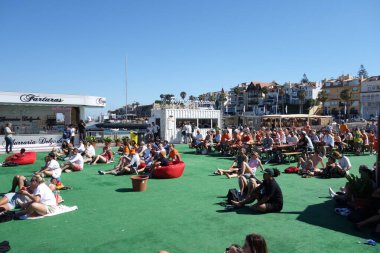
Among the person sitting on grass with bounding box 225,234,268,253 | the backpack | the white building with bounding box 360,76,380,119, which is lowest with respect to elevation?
the backpack

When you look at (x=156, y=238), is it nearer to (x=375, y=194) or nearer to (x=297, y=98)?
(x=375, y=194)

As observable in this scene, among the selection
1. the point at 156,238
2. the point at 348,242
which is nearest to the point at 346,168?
the point at 348,242

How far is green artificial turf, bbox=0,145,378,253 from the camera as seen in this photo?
17.7 ft

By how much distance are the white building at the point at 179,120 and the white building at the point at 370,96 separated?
7620 cm

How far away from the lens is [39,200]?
6.92 m

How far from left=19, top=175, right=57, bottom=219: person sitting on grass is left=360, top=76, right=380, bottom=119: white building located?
310 ft

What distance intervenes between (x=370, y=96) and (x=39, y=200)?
97077mm

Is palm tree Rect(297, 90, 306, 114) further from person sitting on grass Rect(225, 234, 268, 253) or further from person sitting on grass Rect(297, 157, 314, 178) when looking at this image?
person sitting on grass Rect(225, 234, 268, 253)

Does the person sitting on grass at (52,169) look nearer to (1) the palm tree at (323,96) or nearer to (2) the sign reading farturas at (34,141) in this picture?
(2) the sign reading farturas at (34,141)

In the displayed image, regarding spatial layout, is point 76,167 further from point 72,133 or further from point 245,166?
point 72,133

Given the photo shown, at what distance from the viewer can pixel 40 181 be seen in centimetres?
697

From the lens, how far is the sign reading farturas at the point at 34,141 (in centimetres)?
1956

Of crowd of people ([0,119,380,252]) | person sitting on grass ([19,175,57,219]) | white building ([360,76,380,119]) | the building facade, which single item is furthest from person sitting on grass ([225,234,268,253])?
white building ([360,76,380,119])

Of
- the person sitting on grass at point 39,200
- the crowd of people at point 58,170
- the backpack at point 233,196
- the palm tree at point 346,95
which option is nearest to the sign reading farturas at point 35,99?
the crowd of people at point 58,170
